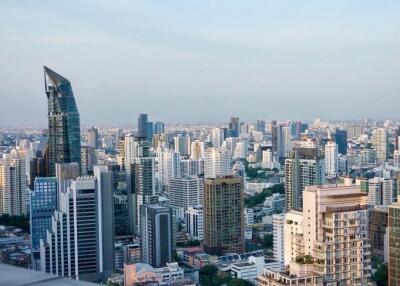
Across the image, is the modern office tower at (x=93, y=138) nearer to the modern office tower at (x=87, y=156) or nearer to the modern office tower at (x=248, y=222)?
the modern office tower at (x=87, y=156)

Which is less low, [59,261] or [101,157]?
[101,157]

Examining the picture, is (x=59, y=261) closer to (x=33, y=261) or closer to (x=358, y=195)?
(x=33, y=261)

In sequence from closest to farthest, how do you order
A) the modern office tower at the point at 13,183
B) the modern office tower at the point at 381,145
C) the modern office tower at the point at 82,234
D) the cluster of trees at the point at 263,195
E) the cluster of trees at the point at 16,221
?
the modern office tower at the point at 82,234 → the cluster of trees at the point at 16,221 → the modern office tower at the point at 13,183 → the cluster of trees at the point at 263,195 → the modern office tower at the point at 381,145

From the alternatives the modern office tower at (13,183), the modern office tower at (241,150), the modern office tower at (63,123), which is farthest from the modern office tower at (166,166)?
the modern office tower at (13,183)

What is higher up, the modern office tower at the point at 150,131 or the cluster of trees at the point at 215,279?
the modern office tower at the point at 150,131

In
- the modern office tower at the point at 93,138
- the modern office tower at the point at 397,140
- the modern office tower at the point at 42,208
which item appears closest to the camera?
the modern office tower at the point at 42,208

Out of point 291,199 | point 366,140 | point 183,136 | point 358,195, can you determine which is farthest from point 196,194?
point 358,195
